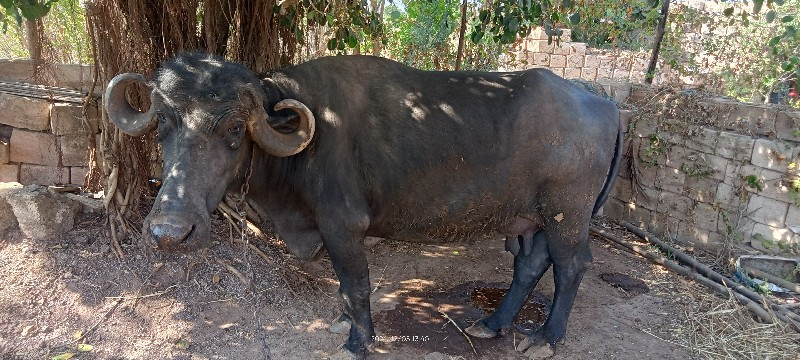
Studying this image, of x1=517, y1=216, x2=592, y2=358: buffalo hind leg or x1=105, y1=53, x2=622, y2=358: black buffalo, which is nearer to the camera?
x1=105, y1=53, x2=622, y2=358: black buffalo

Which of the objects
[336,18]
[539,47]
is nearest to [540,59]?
[539,47]

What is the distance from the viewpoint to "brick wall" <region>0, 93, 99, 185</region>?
4.66m

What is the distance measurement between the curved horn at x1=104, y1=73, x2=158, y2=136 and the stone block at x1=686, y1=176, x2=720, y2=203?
5.07 meters

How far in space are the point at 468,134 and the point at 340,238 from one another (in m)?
1.00

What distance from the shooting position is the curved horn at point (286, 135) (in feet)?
9.37

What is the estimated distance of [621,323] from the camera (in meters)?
4.15

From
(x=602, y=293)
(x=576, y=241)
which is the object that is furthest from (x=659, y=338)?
Answer: (x=576, y=241)

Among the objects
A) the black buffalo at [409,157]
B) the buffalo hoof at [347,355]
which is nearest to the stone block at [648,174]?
the black buffalo at [409,157]

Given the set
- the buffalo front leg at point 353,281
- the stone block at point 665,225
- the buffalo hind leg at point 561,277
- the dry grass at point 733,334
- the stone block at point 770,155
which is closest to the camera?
the buffalo front leg at point 353,281

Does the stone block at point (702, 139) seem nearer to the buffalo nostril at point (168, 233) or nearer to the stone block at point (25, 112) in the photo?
the buffalo nostril at point (168, 233)

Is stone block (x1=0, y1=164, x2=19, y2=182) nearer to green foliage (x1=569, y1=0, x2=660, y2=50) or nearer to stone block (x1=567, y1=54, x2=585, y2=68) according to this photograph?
green foliage (x1=569, y1=0, x2=660, y2=50)

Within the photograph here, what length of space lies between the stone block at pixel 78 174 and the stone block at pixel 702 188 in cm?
580

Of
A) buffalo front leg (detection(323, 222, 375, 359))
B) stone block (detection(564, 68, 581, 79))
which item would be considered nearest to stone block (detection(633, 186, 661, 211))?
buffalo front leg (detection(323, 222, 375, 359))

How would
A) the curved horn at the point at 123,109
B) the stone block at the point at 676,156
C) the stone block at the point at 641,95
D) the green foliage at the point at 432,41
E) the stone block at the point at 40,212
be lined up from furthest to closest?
1. the green foliage at the point at 432,41
2. the stone block at the point at 641,95
3. the stone block at the point at 676,156
4. the stone block at the point at 40,212
5. the curved horn at the point at 123,109
